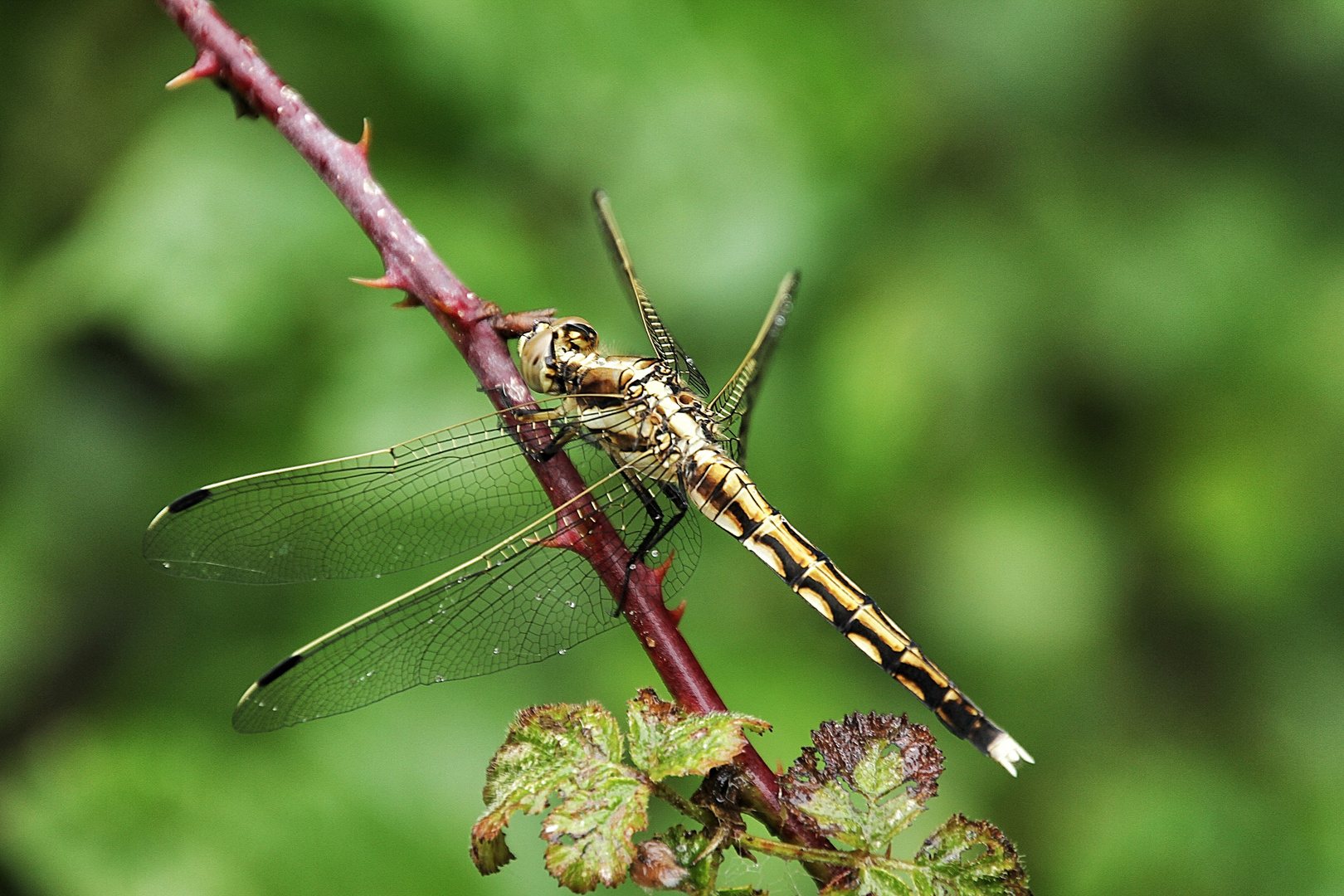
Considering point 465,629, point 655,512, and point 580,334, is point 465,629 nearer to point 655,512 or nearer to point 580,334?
point 655,512

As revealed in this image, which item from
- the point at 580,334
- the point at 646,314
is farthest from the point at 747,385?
the point at 580,334

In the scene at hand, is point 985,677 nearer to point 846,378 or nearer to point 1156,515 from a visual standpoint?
point 1156,515

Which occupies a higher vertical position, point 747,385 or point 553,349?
point 553,349

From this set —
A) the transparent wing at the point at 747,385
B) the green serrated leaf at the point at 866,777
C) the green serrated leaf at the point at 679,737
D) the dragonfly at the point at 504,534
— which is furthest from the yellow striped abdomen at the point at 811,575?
the green serrated leaf at the point at 679,737

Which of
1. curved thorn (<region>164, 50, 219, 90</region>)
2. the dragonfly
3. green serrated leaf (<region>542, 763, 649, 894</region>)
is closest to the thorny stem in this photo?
curved thorn (<region>164, 50, 219, 90</region>)

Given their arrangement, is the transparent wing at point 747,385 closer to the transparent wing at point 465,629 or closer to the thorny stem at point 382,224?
the transparent wing at point 465,629

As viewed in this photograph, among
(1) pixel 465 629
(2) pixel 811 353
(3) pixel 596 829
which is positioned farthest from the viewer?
(2) pixel 811 353

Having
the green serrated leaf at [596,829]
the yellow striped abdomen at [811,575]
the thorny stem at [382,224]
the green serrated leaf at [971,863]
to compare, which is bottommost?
the green serrated leaf at [971,863]
